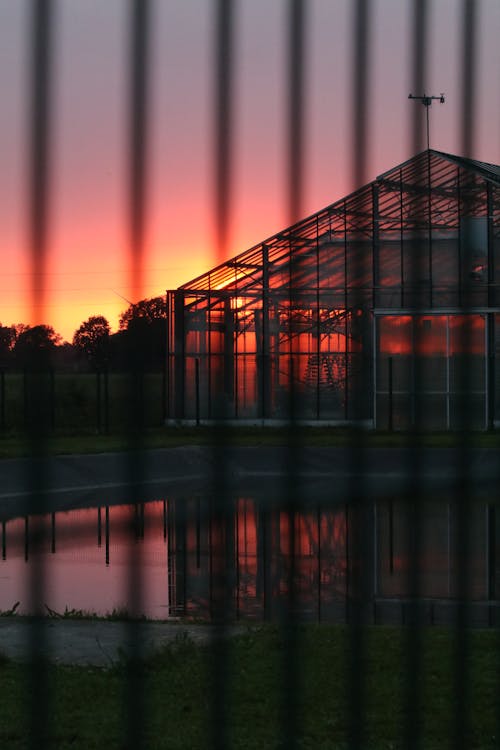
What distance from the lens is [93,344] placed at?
6.97 ft

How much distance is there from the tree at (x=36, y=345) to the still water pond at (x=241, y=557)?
195 inches

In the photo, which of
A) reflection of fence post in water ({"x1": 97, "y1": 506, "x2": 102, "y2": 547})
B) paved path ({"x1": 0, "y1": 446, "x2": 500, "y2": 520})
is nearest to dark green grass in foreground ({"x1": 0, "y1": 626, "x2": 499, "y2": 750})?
reflection of fence post in water ({"x1": 97, "y1": 506, "x2": 102, "y2": 547})

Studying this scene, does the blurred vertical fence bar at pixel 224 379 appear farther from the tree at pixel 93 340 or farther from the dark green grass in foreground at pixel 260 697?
the dark green grass in foreground at pixel 260 697

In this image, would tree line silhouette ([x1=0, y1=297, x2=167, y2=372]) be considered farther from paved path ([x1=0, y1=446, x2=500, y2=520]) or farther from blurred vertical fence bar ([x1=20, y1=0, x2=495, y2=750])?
paved path ([x1=0, y1=446, x2=500, y2=520])

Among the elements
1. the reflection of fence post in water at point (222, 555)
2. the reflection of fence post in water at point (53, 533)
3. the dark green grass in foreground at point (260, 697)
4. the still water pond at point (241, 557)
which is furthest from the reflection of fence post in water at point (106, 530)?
the dark green grass in foreground at point (260, 697)

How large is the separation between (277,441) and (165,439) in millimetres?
2199

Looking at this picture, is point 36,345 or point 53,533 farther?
point 53,533

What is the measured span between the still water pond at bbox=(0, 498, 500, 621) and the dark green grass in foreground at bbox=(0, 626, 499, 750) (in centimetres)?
93

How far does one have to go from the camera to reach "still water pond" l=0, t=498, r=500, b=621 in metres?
8.85

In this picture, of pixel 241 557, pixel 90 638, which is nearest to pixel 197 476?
pixel 241 557

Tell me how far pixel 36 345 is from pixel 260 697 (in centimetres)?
365

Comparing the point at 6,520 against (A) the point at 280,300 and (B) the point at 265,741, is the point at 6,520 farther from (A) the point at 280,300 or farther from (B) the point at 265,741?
(A) the point at 280,300

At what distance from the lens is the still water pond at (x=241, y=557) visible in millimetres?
8852

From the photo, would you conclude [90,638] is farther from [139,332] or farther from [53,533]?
[53,533]
